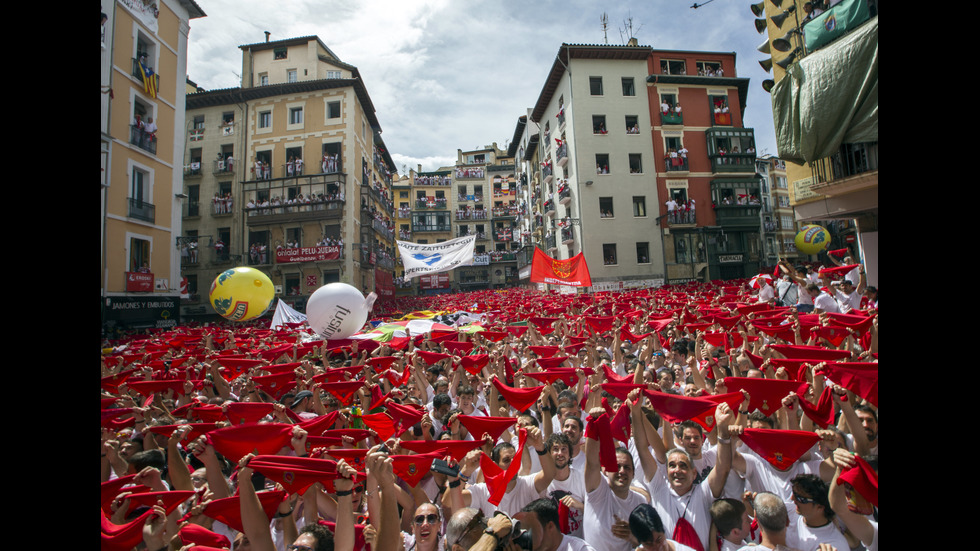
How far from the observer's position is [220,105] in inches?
1404

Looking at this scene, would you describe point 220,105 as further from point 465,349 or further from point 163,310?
point 465,349

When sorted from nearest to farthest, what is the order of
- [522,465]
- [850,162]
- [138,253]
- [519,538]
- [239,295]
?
[519,538]
[522,465]
[239,295]
[850,162]
[138,253]

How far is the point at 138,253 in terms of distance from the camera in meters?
20.8

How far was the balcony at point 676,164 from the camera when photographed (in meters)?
31.7

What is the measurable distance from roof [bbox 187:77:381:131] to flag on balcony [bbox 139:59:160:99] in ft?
42.5

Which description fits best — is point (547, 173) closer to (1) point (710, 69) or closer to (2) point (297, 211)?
(1) point (710, 69)

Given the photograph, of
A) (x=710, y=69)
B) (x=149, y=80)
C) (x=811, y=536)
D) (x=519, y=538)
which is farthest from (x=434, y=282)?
(x=811, y=536)

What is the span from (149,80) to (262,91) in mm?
14281

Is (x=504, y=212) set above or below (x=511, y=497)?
above

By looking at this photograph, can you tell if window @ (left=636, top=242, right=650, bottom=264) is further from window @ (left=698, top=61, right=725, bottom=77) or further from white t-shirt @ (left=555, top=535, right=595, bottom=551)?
white t-shirt @ (left=555, top=535, right=595, bottom=551)

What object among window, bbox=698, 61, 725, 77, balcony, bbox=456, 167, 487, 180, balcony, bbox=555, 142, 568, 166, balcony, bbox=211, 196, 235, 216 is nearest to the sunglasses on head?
balcony, bbox=555, 142, 568, 166
